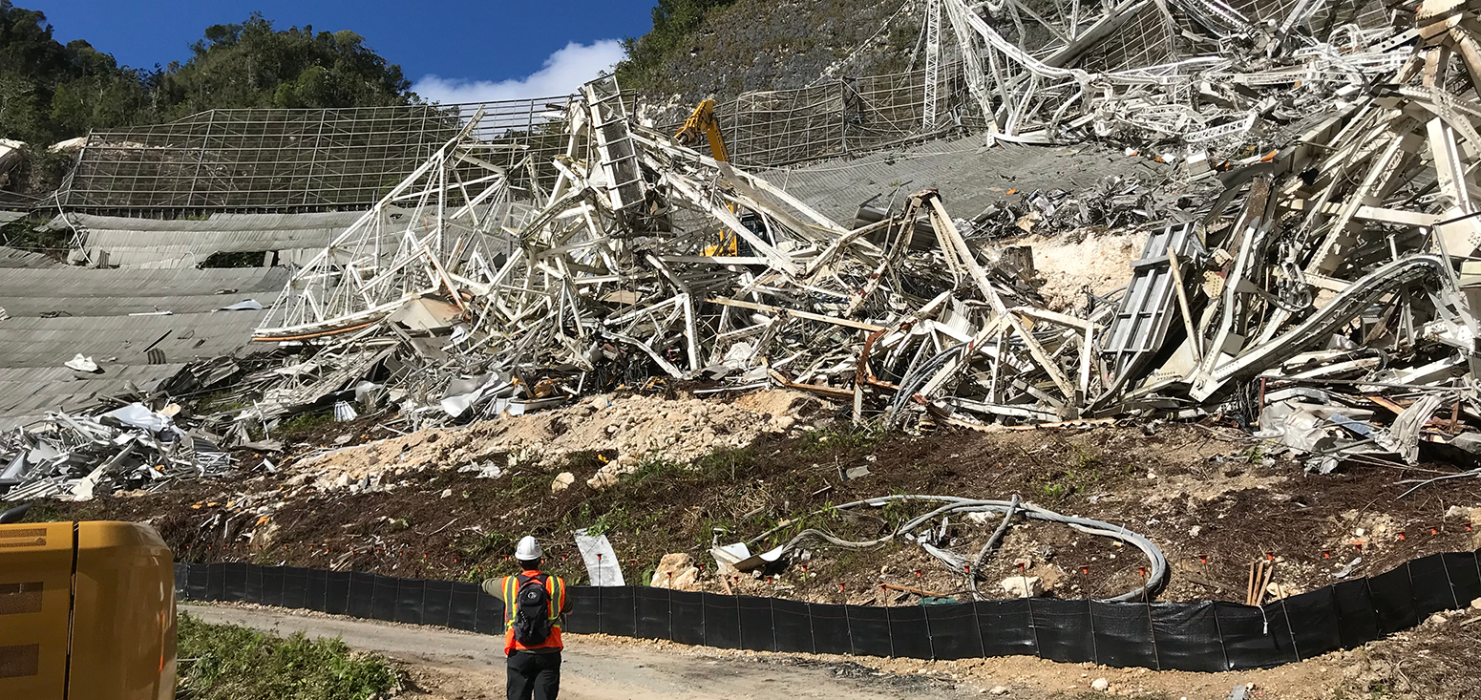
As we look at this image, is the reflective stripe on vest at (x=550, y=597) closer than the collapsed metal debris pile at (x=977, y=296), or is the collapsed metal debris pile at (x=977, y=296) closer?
the reflective stripe on vest at (x=550, y=597)

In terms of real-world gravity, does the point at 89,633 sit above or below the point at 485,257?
below

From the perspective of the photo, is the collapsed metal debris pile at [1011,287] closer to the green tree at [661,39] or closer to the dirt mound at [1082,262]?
Answer: the dirt mound at [1082,262]

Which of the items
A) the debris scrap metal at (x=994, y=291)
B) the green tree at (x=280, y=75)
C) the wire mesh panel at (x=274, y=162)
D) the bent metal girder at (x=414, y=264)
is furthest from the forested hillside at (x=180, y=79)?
the bent metal girder at (x=414, y=264)

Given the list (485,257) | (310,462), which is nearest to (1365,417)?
(310,462)

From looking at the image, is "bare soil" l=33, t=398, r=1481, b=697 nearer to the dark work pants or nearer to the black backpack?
the dark work pants

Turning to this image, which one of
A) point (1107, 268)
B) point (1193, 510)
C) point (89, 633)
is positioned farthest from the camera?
point (1107, 268)

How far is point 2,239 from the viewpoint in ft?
106

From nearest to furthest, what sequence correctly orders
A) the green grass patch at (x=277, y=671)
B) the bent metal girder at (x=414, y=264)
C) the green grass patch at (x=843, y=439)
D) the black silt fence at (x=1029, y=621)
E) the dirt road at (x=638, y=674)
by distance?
the black silt fence at (x=1029, y=621)
the green grass patch at (x=277, y=671)
the dirt road at (x=638, y=674)
the green grass patch at (x=843, y=439)
the bent metal girder at (x=414, y=264)

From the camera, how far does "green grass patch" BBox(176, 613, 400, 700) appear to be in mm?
6133

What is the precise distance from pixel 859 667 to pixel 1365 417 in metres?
4.86

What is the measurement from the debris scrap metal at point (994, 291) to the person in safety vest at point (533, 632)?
4.45 meters

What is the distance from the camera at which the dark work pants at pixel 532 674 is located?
5.02m

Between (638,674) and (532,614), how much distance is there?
238 centimetres

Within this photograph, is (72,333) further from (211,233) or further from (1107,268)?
(1107,268)
